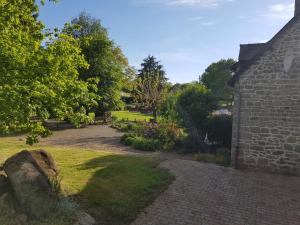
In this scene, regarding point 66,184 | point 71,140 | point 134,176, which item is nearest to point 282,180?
point 134,176

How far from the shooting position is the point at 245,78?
13.1m

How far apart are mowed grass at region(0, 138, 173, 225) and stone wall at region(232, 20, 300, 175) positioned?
3.92 m

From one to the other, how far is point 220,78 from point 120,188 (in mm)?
59632

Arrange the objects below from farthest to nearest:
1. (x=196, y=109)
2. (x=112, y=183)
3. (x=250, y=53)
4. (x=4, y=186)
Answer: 1. (x=196, y=109)
2. (x=250, y=53)
3. (x=112, y=183)
4. (x=4, y=186)

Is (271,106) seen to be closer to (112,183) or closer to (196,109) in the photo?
(196,109)

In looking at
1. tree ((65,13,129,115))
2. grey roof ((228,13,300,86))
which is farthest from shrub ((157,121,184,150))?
tree ((65,13,129,115))

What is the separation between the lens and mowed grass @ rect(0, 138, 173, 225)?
812 cm

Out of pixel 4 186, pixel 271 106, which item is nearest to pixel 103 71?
pixel 271 106

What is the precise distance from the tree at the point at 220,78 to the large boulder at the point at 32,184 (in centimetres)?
5836

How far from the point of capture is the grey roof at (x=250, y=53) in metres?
12.2

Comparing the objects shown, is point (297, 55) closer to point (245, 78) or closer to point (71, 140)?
point (245, 78)

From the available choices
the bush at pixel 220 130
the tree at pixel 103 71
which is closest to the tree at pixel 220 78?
the tree at pixel 103 71

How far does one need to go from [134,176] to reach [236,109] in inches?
211

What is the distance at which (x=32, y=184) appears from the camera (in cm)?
739
